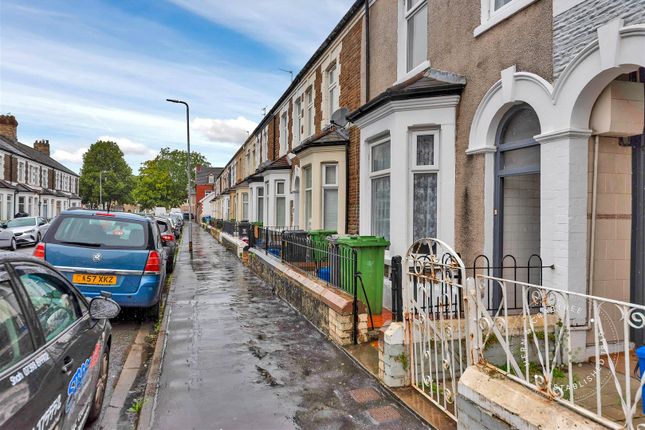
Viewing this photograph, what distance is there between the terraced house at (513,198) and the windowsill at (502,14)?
18 mm

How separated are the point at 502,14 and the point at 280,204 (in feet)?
39.6

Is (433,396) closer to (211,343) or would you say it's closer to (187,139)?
(211,343)

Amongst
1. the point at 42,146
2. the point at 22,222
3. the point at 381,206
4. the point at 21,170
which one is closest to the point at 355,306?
the point at 381,206

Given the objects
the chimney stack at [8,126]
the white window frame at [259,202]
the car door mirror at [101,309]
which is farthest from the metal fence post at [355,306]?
the chimney stack at [8,126]

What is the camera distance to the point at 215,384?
4.52 m

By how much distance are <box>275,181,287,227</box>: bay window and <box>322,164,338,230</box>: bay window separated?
543 cm

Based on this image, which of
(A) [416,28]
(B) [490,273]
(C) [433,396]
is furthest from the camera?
(A) [416,28]

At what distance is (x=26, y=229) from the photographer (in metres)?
Answer: 21.2

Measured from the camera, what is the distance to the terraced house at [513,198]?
3340mm

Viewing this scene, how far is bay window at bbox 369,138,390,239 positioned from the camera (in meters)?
7.56

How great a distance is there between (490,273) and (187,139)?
19.3m

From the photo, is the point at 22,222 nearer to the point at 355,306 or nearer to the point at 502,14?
the point at 355,306

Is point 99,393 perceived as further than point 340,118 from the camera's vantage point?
No

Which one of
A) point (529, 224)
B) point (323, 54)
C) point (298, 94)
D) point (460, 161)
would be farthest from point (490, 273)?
point (298, 94)
